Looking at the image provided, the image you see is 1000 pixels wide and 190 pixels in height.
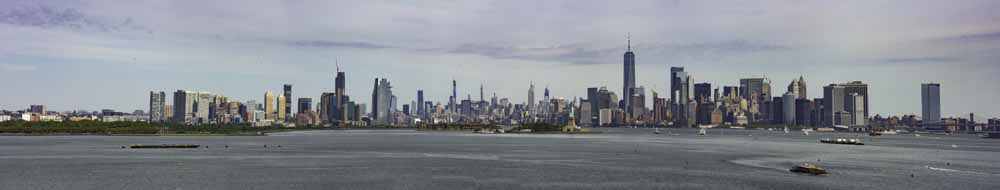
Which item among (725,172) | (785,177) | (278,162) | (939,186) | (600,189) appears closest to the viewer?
(600,189)

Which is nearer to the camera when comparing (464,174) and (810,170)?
(464,174)

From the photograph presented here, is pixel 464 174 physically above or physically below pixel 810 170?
below

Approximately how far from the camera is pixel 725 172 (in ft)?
376

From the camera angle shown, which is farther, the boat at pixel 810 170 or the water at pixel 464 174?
the boat at pixel 810 170

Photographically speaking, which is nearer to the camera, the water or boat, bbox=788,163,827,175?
the water

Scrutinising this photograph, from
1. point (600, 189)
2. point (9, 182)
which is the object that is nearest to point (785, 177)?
point (600, 189)

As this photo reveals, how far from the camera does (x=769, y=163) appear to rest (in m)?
138

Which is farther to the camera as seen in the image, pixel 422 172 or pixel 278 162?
pixel 278 162

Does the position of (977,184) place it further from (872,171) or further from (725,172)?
(725,172)

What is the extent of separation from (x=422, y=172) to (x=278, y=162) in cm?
3351

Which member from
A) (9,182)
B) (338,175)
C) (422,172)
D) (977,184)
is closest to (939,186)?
(977,184)

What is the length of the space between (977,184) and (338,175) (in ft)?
267

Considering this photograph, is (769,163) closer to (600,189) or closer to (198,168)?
(600,189)

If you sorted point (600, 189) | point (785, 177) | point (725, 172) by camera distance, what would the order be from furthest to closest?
1. point (725, 172)
2. point (785, 177)
3. point (600, 189)
